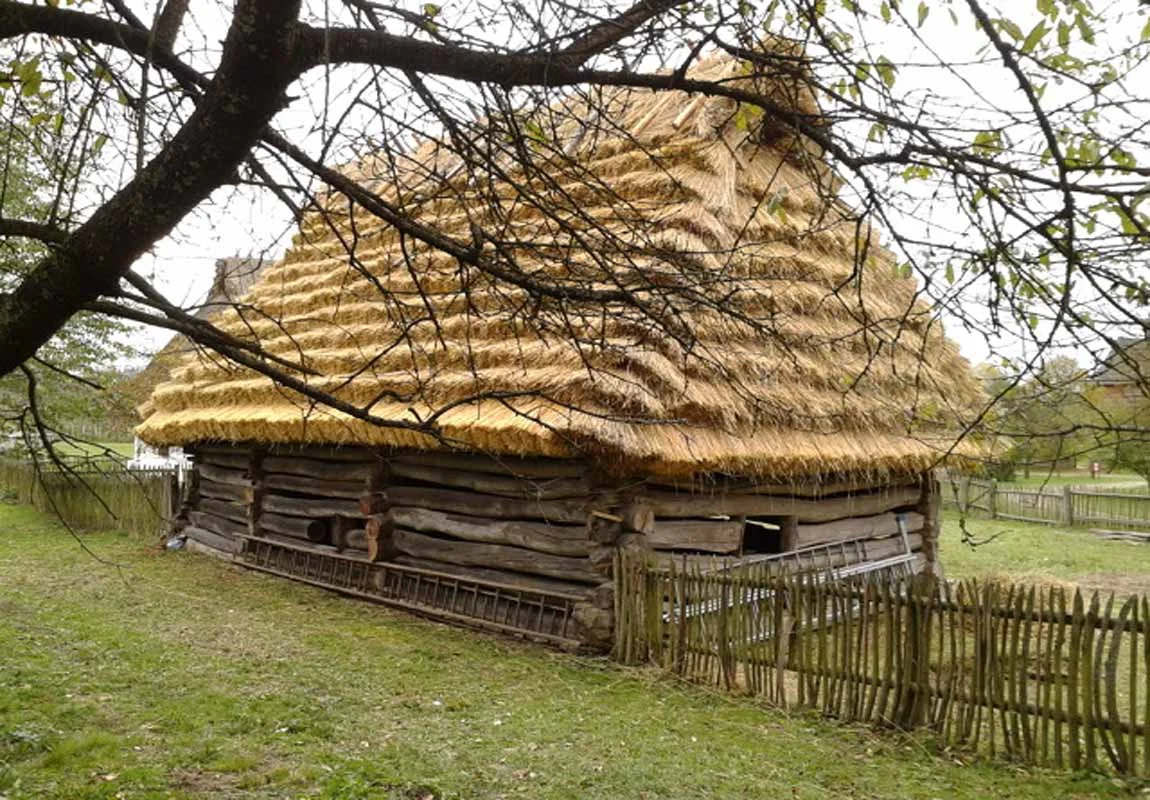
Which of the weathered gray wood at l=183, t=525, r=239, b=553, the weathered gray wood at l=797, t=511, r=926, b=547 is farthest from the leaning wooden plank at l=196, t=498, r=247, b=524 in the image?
the weathered gray wood at l=797, t=511, r=926, b=547

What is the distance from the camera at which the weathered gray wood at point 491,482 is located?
7.88 meters

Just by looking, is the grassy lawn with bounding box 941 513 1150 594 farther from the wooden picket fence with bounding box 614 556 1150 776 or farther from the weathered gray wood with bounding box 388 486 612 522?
the weathered gray wood with bounding box 388 486 612 522

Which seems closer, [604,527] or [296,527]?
[604,527]

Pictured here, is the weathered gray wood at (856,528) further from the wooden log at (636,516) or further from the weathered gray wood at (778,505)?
the wooden log at (636,516)

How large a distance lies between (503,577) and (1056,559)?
11802 millimetres

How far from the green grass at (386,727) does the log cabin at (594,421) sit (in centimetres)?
99

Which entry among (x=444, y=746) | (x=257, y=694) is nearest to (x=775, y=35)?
(x=444, y=746)

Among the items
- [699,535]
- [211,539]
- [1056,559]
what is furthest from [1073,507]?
[211,539]

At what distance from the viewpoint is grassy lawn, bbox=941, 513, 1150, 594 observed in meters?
13.6

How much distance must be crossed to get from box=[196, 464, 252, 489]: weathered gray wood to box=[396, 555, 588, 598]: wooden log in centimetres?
367

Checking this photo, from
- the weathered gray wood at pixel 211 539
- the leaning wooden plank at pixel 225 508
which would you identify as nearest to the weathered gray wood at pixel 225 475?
the leaning wooden plank at pixel 225 508

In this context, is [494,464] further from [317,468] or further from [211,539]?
[211,539]

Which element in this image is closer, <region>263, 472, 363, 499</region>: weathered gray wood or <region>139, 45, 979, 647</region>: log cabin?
<region>139, 45, 979, 647</region>: log cabin

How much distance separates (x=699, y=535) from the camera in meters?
8.35
